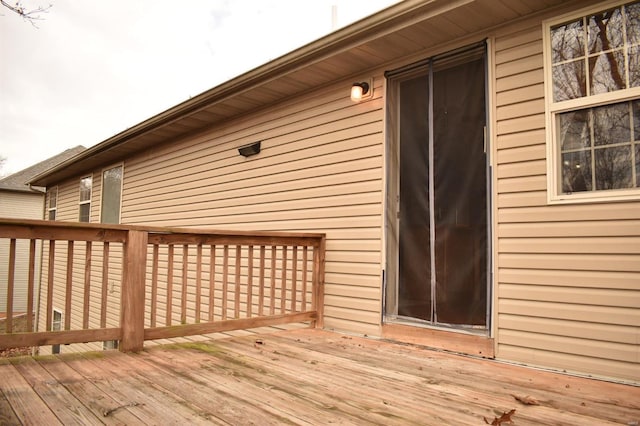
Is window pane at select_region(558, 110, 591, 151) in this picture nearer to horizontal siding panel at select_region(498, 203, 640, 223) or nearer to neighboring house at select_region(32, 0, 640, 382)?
neighboring house at select_region(32, 0, 640, 382)

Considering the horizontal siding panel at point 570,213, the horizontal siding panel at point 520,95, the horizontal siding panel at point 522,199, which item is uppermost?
the horizontal siding panel at point 520,95

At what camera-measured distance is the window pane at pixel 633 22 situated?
2.50 metres

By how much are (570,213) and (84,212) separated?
10.1 m

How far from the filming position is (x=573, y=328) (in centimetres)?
260

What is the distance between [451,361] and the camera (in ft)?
9.36

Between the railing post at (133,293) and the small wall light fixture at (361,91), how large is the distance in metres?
2.28

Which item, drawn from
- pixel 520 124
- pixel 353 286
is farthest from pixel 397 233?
pixel 520 124

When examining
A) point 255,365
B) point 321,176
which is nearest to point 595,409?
point 255,365

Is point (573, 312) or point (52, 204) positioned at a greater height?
point (52, 204)

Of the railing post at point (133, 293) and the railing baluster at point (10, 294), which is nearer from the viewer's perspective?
the railing baluster at point (10, 294)

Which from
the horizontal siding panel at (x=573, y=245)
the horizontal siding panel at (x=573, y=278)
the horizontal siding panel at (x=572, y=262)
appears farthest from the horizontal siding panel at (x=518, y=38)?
the horizontal siding panel at (x=573, y=278)

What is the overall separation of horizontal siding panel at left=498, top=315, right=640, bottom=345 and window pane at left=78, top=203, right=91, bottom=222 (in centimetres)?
952

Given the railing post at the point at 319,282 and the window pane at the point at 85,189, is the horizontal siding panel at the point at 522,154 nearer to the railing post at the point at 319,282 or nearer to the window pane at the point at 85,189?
the railing post at the point at 319,282

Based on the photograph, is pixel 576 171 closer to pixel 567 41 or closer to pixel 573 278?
pixel 573 278
